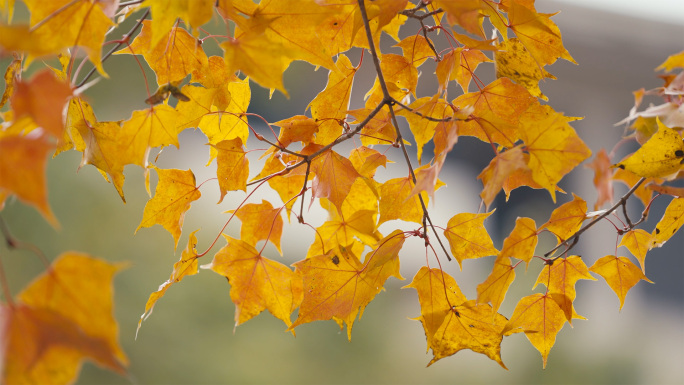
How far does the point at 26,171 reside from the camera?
246mm

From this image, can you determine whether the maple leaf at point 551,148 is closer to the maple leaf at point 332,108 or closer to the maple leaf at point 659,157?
the maple leaf at point 659,157

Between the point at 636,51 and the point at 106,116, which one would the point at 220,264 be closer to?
the point at 106,116

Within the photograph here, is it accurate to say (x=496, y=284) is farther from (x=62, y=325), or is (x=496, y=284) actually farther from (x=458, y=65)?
(x=62, y=325)

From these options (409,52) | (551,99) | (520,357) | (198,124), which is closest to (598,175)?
(409,52)

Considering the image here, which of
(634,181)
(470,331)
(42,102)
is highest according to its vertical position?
(42,102)

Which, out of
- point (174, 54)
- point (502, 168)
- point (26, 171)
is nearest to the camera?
point (26, 171)

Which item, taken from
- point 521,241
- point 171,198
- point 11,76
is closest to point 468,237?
point 521,241

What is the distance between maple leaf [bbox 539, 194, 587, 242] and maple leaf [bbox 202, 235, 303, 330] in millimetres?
210

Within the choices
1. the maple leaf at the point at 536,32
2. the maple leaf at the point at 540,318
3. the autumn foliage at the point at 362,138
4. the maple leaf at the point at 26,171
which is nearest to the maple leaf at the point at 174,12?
the autumn foliage at the point at 362,138

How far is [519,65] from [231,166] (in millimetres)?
246

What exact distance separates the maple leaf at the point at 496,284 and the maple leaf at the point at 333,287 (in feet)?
0.22

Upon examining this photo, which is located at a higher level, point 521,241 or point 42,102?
point 42,102

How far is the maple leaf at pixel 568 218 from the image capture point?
46 cm

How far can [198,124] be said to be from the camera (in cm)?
49
